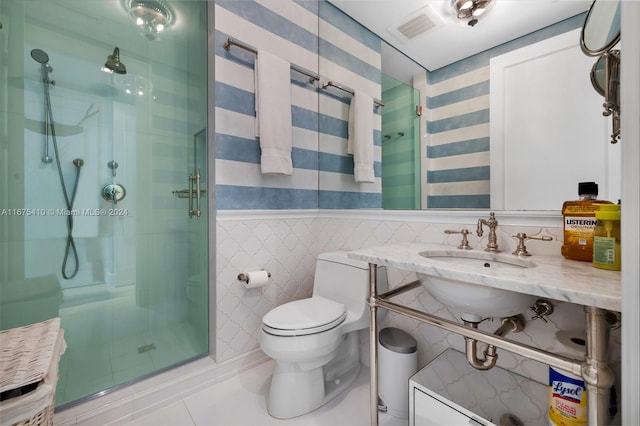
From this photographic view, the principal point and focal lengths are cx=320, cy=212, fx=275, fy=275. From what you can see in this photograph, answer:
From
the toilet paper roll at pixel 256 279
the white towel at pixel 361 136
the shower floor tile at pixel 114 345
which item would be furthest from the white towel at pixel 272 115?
the shower floor tile at pixel 114 345

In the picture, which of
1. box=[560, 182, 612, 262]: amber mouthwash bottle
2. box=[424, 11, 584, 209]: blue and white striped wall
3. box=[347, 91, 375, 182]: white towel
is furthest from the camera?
box=[347, 91, 375, 182]: white towel

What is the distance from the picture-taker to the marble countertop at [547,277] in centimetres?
55

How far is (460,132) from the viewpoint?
1.27 metres

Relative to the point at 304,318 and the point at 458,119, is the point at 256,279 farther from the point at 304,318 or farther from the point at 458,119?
the point at 458,119

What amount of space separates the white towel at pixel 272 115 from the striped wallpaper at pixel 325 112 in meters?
0.07

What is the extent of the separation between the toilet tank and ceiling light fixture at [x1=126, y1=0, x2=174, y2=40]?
1.57 meters

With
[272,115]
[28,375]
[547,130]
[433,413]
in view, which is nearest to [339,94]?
[272,115]

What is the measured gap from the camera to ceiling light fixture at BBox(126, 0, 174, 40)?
1.47 m

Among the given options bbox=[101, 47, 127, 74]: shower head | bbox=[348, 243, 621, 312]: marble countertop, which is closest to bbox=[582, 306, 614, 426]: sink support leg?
bbox=[348, 243, 621, 312]: marble countertop

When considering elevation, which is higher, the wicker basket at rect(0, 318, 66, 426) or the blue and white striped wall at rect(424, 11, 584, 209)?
the blue and white striped wall at rect(424, 11, 584, 209)

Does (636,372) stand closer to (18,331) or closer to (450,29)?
(450,29)

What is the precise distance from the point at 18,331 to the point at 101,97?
1090mm

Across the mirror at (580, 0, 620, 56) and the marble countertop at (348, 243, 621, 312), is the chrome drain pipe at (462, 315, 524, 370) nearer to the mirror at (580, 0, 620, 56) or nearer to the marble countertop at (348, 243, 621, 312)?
the marble countertop at (348, 243, 621, 312)

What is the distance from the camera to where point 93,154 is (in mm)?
1369
